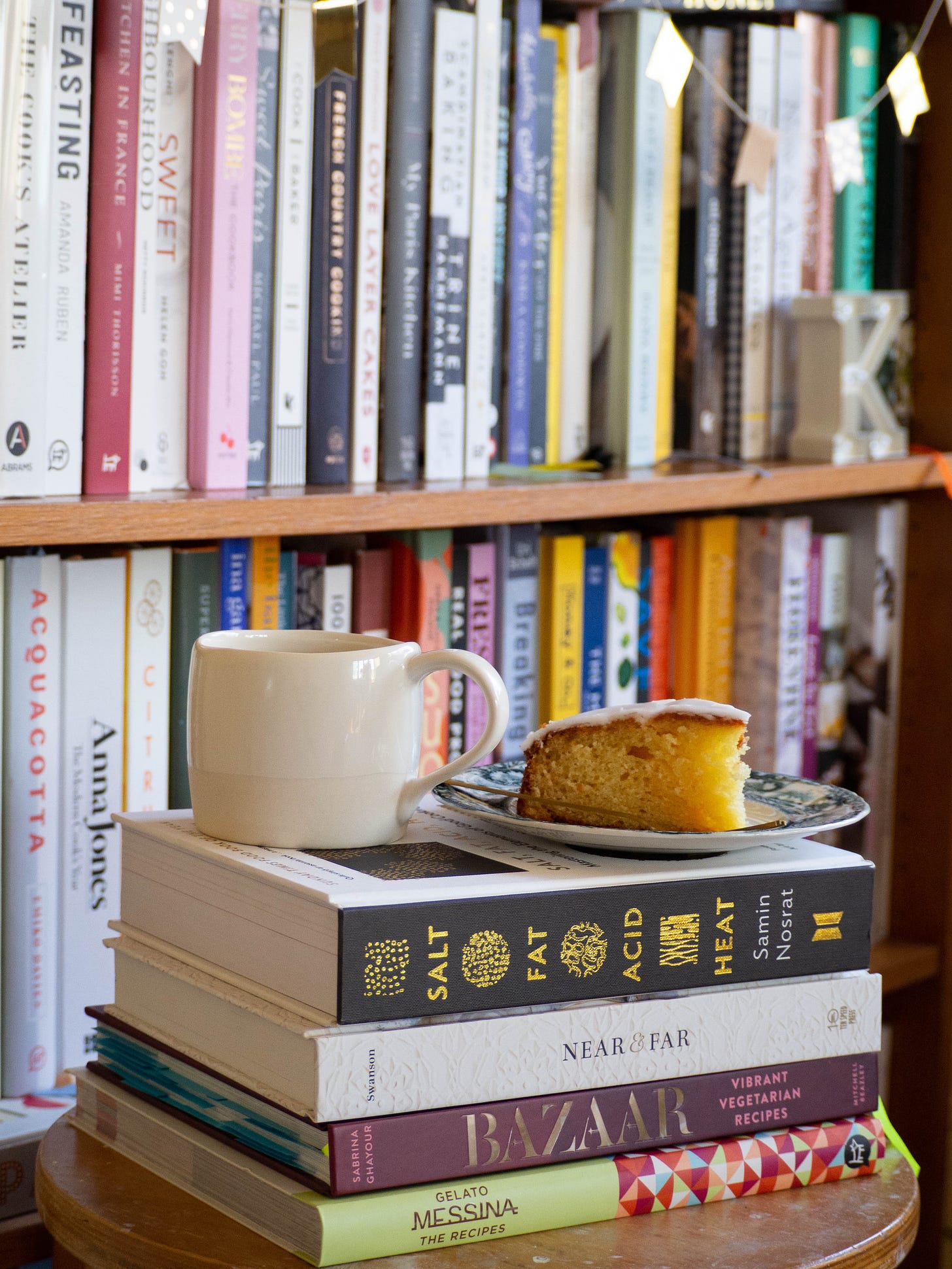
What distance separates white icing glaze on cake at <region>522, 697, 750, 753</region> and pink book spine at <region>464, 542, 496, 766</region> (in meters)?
0.33

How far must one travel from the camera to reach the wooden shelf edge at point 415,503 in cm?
79

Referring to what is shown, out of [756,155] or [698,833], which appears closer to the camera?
[698,833]

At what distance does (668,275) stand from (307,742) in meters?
0.61

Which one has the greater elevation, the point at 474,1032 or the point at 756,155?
the point at 756,155

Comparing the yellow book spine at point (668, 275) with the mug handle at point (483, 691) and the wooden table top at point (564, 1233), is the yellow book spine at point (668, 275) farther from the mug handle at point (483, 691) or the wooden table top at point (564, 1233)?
the wooden table top at point (564, 1233)

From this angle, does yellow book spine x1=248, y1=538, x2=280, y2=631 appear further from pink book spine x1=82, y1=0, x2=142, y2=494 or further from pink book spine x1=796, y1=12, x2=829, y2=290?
pink book spine x1=796, y1=12, x2=829, y2=290

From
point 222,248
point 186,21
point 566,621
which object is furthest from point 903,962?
point 186,21

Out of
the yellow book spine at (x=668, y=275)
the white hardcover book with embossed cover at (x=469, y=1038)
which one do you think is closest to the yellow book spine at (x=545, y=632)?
the yellow book spine at (x=668, y=275)

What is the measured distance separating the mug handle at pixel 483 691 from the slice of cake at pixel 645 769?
0.03m

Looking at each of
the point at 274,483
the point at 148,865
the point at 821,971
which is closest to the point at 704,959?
the point at 821,971

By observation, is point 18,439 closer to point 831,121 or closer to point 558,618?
point 558,618

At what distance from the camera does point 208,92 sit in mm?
871

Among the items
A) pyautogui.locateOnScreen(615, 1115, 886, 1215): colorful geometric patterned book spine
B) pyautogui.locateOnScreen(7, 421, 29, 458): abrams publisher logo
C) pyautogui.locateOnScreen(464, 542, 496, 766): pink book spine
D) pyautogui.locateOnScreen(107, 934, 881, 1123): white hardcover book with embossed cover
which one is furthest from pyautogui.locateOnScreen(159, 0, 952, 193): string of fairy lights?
pyautogui.locateOnScreen(615, 1115, 886, 1215): colorful geometric patterned book spine

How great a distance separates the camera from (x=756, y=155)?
1095mm
